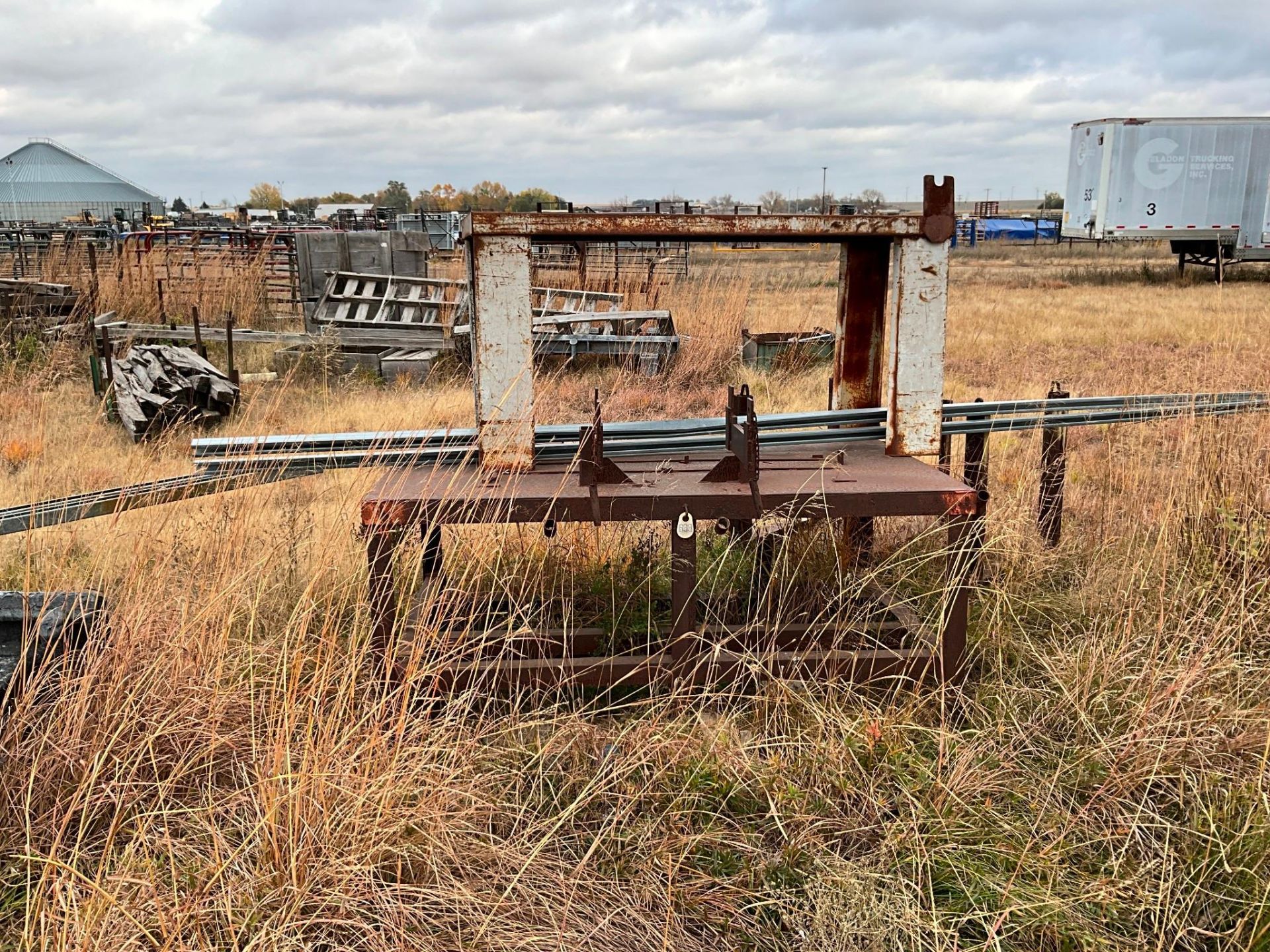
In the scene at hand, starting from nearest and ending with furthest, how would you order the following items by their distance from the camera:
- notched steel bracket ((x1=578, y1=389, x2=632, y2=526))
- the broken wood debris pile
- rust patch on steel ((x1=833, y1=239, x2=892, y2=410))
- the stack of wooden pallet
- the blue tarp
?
notched steel bracket ((x1=578, y1=389, x2=632, y2=526)) < rust patch on steel ((x1=833, y1=239, x2=892, y2=410)) < the stack of wooden pallet < the broken wood debris pile < the blue tarp

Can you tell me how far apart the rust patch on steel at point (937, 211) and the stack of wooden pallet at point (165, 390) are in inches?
261

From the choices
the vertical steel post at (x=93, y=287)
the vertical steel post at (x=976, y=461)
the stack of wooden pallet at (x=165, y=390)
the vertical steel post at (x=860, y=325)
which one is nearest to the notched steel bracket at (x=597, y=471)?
the vertical steel post at (x=860, y=325)

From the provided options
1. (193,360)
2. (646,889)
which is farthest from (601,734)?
(193,360)

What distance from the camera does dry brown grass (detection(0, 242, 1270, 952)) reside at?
92.2 inches

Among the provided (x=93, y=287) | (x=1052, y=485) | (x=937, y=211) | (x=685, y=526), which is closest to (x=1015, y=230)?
(x=93, y=287)

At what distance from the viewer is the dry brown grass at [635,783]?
92.2 inches

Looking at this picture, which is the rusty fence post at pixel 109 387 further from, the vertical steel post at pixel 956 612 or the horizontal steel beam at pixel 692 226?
the vertical steel post at pixel 956 612

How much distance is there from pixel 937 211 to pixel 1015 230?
51.3 m

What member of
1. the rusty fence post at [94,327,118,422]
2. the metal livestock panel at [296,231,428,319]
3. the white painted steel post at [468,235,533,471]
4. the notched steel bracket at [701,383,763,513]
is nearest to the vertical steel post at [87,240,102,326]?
the metal livestock panel at [296,231,428,319]

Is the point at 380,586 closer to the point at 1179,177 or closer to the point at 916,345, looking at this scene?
the point at 916,345

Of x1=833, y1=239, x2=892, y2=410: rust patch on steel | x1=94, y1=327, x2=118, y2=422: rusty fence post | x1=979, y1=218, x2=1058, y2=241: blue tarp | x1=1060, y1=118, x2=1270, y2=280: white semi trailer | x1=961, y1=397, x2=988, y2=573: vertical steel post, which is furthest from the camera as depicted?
x1=979, y1=218, x2=1058, y2=241: blue tarp

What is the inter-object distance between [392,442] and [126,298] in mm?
12664

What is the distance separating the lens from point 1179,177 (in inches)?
854

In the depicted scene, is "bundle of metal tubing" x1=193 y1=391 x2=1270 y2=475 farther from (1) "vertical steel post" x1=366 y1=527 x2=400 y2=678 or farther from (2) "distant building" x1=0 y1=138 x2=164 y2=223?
(2) "distant building" x1=0 y1=138 x2=164 y2=223
